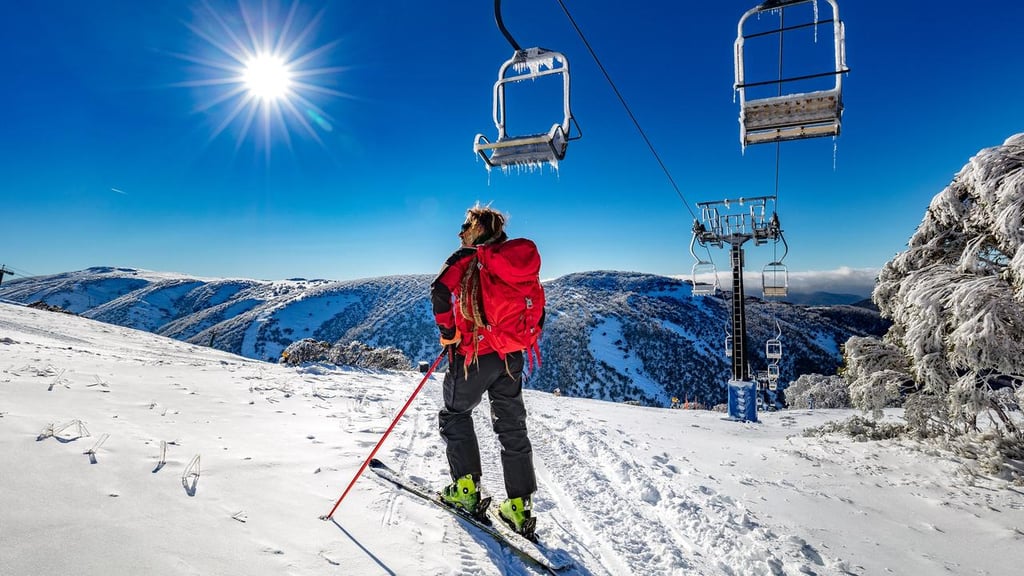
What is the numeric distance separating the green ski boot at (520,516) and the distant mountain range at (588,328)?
9652 centimetres

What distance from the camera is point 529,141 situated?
488 cm

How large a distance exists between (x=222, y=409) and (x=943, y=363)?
9298 mm

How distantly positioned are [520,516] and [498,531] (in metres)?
0.20

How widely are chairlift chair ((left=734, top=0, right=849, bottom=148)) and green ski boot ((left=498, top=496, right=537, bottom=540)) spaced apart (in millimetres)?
5011

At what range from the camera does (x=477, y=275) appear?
3.06m

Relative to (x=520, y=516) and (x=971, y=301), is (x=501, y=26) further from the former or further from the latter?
(x=971, y=301)

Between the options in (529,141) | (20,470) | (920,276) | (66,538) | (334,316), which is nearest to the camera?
(66,538)

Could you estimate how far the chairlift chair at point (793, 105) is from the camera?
183 inches

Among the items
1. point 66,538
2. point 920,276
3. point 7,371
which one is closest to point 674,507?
point 66,538

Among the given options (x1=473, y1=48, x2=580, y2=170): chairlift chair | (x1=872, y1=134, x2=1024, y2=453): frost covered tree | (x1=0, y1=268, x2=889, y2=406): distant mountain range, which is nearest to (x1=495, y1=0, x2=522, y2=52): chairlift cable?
(x1=473, y1=48, x2=580, y2=170): chairlift chair

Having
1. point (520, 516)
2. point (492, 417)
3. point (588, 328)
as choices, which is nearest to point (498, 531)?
point (520, 516)

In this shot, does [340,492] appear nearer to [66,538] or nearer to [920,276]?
[66,538]

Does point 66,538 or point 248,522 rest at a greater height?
point 66,538

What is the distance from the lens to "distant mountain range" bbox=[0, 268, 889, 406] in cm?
11069
